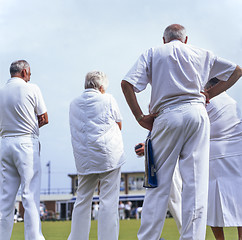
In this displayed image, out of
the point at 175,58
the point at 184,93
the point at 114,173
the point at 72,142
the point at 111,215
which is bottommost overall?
the point at 111,215

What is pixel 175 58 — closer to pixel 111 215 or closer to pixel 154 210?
pixel 154 210

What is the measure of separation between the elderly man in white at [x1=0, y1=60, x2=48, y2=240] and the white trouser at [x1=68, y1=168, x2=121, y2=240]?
535 mm

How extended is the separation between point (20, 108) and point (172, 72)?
2292 millimetres

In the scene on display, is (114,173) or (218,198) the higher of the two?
(114,173)

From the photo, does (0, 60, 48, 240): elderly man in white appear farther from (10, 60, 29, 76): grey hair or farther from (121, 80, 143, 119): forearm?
(121, 80, 143, 119): forearm

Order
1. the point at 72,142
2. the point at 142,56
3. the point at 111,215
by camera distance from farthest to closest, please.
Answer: the point at 72,142 → the point at 111,215 → the point at 142,56

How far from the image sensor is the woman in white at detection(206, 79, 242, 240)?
18.4 feet

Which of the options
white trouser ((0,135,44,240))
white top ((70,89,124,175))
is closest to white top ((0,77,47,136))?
white trouser ((0,135,44,240))

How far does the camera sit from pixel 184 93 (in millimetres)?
3979

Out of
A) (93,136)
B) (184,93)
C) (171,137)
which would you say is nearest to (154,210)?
(171,137)

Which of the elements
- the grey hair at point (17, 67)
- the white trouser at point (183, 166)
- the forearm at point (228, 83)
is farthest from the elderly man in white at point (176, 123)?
the grey hair at point (17, 67)

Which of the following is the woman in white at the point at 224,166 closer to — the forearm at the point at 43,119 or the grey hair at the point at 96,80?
the grey hair at the point at 96,80

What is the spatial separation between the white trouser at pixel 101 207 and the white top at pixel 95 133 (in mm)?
150

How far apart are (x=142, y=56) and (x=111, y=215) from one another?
7.22 feet
